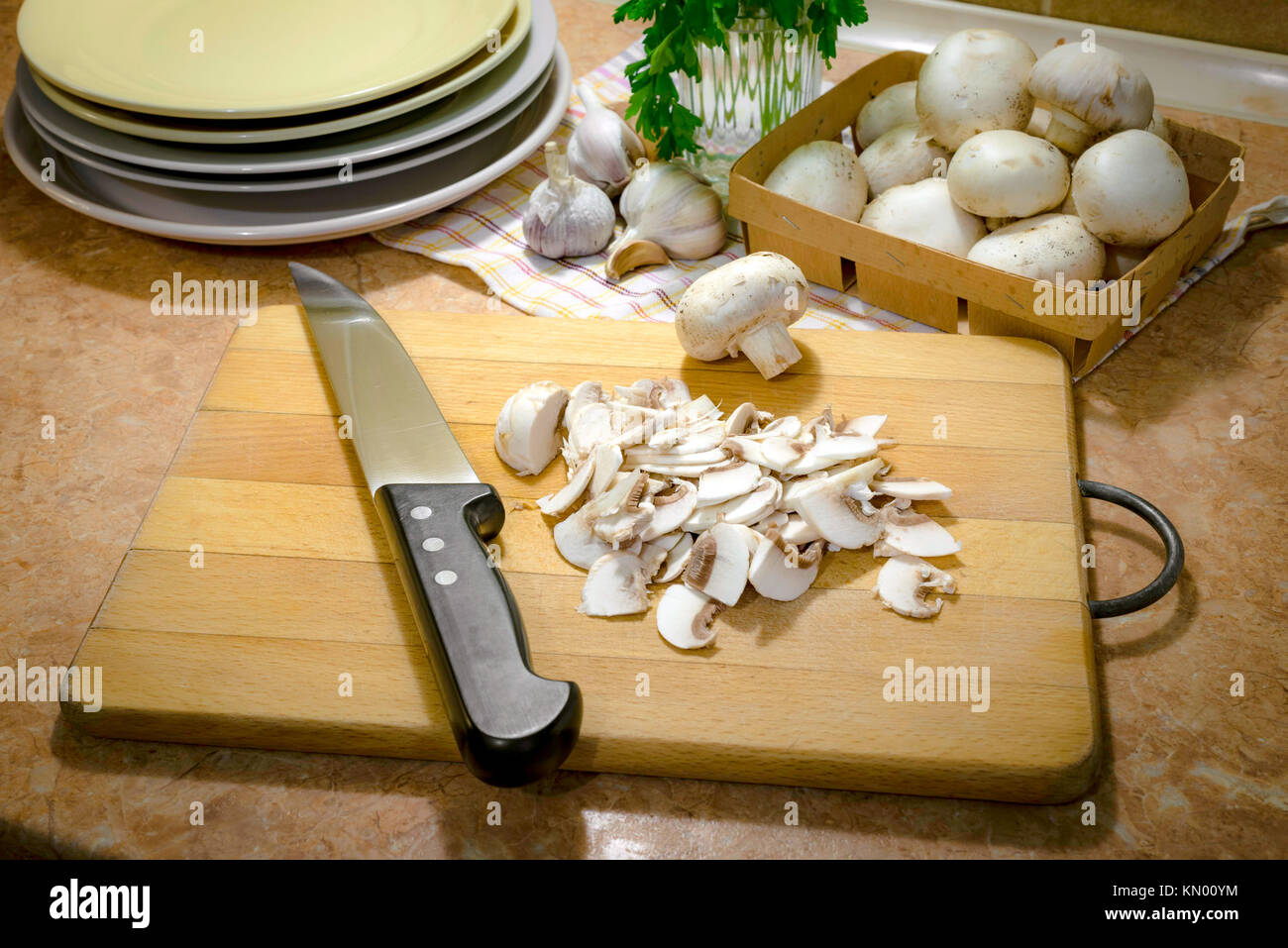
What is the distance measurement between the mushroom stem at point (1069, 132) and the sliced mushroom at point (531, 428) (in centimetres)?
62

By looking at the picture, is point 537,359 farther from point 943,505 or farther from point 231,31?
point 231,31

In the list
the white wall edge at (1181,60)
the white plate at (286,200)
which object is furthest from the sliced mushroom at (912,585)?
the white wall edge at (1181,60)

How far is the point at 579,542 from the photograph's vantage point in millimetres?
942

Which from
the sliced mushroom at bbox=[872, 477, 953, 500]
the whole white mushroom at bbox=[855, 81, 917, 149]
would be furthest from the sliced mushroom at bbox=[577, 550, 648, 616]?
the whole white mushroom at bbox=[855, 81, 917, 149]

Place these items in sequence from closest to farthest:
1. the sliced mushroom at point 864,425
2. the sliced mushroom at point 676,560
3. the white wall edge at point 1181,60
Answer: the sliced mushroom at point 676,560 → the sliced mushroom at point 864,425 → the white wall edge at point 1181,60

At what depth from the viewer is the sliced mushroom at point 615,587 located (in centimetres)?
89

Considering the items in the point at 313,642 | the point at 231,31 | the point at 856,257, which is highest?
the point at 231,31

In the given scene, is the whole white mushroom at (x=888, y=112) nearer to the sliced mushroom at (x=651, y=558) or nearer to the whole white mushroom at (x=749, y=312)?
the whole white mushroom at (x=749, y=312)

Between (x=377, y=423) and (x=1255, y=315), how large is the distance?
37.8 inches

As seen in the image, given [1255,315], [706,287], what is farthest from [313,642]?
[1255,315]

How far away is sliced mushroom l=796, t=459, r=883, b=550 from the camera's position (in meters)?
0.93

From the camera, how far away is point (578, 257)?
4.51 ft

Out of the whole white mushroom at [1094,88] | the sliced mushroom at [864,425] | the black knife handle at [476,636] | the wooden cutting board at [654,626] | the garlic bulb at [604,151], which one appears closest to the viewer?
the black knife handle at [476,636]

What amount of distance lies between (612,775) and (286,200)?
0.88 m
